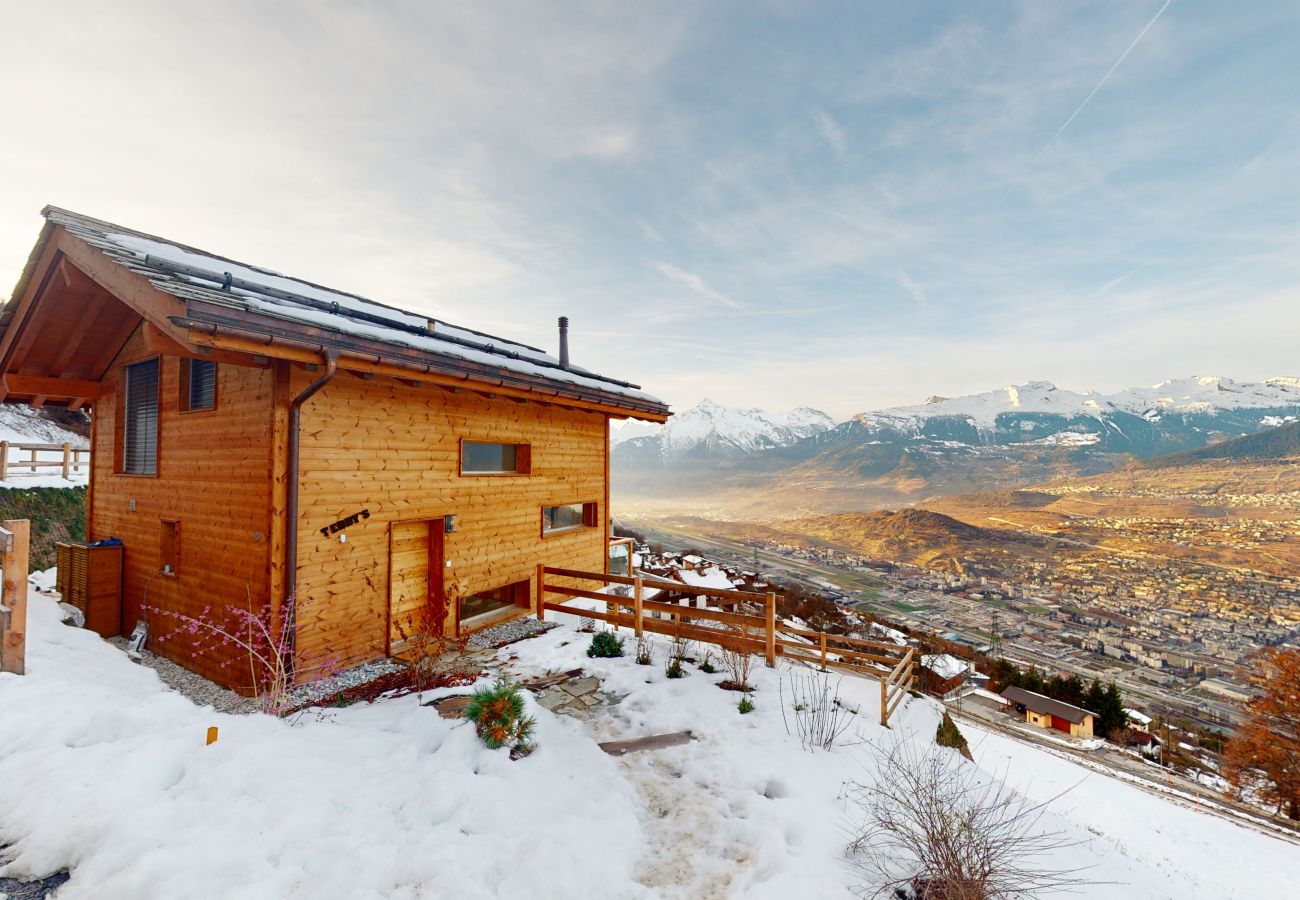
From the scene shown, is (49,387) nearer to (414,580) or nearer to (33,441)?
(414,580)

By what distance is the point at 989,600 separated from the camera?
6969cm

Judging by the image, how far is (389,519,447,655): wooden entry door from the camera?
7.14m

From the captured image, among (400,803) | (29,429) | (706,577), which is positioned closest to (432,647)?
(400,803)

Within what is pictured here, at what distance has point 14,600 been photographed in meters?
4.43

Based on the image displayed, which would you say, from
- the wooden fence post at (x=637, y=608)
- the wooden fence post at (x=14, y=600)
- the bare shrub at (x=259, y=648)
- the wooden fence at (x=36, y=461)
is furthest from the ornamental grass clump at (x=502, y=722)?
the wooden fence at (x=36, y=461)

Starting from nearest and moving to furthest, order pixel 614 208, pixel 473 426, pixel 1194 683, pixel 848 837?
pixel 848 837
pixel 473 426
pixel 614 208
pixel 1194 683

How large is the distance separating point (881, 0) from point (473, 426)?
13858mm

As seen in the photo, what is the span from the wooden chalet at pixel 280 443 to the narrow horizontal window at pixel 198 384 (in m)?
0.04

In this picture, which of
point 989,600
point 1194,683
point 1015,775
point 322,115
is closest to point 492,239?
point 322,115

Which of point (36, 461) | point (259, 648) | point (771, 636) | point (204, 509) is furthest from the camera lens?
point (36, 461)

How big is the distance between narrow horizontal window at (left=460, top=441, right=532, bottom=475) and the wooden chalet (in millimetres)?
38

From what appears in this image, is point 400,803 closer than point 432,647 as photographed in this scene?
Yes

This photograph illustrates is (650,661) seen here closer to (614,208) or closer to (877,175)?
(614,208)

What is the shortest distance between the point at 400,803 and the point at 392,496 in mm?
4517
